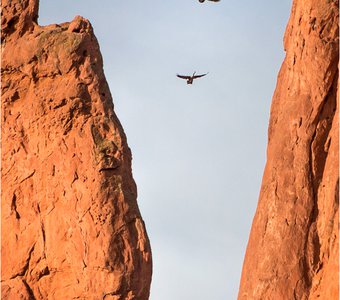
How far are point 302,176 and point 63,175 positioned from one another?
713cm

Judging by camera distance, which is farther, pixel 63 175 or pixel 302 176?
pixel 63 175

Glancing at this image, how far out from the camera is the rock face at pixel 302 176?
4503 cm

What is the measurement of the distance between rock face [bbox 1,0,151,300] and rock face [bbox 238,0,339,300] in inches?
140

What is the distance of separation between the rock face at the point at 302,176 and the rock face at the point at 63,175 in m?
3.55

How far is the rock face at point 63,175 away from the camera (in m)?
46.7

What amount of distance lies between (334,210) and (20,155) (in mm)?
10077

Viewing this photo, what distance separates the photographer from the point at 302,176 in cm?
4588

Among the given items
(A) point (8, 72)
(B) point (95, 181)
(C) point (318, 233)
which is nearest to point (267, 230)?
(C) point (318, 233)

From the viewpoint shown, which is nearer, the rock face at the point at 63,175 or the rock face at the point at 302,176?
the rock face at the point at 302,176

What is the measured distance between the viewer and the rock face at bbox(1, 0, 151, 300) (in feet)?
153

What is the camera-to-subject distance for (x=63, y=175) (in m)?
48.0

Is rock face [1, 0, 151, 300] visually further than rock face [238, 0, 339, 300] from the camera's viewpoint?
Yes

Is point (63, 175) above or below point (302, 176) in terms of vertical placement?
below

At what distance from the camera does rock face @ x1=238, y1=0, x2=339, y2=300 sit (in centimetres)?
4503
